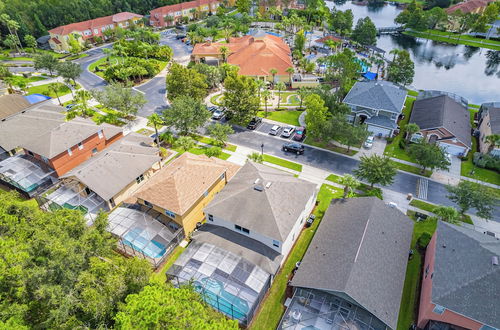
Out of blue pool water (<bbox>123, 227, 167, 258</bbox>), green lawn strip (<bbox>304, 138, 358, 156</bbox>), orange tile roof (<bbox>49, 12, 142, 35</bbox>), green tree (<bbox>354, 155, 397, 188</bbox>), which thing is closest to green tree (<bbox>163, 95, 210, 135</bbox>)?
green lawn strip (<bbox>304, 138, 358, 156</bbox>)

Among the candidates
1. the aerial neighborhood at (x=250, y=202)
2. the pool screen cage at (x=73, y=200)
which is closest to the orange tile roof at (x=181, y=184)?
the aerial neighborhood at (x=250, y=202)

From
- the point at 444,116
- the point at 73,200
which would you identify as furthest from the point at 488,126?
the point at 73,200

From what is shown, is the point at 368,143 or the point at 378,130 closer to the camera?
the point at 368,143

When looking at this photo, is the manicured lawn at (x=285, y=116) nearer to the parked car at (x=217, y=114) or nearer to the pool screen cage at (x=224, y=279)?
the parked car at (x=217, y=114)

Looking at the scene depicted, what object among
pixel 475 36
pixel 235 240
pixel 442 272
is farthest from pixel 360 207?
pixel 475 36

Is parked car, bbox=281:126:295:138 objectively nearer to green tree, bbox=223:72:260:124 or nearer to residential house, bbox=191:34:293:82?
green tree, bbox=223:72:260:124

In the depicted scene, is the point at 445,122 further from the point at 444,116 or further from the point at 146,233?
the point at 146,233
